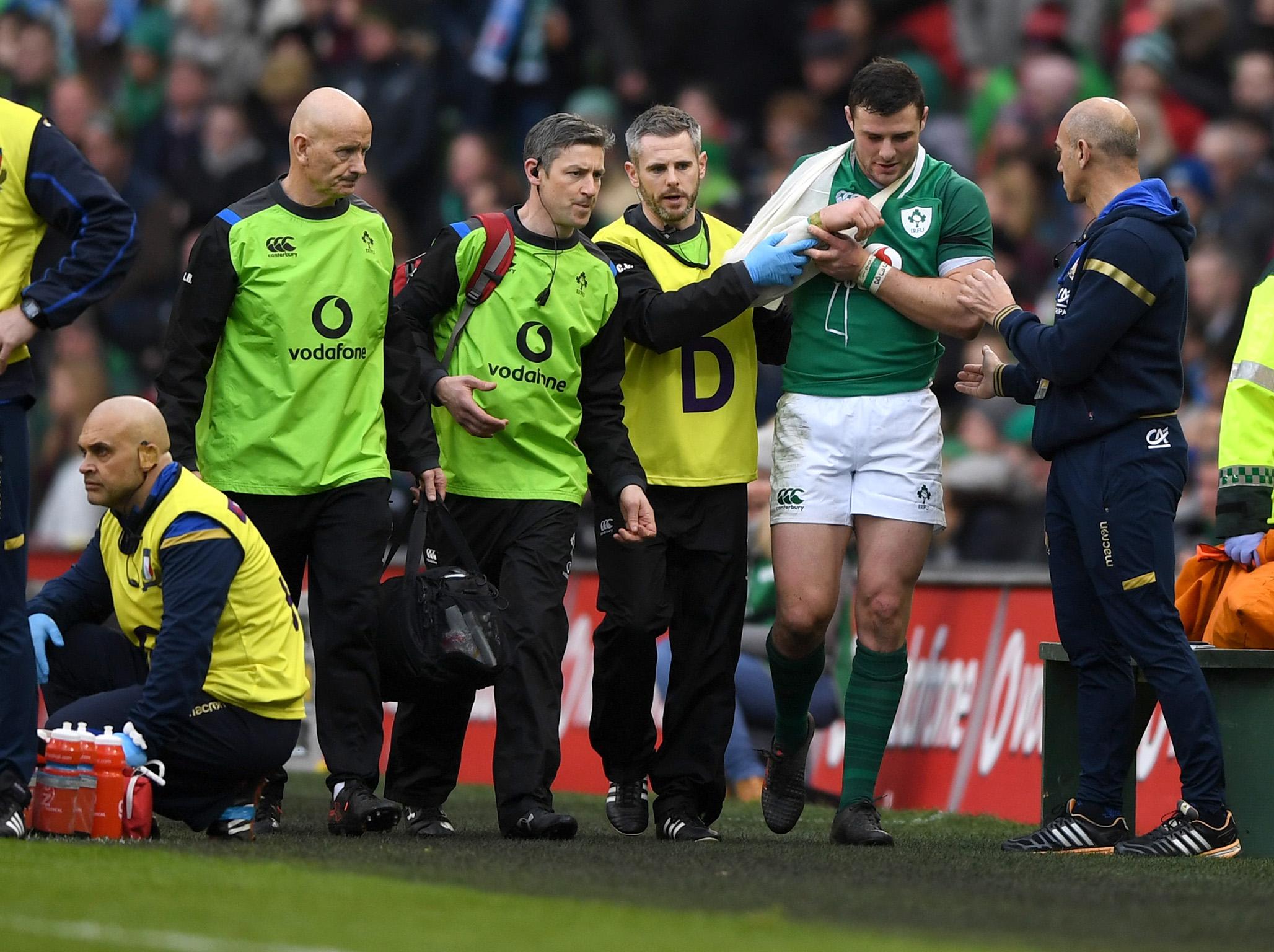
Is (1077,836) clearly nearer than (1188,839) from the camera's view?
No

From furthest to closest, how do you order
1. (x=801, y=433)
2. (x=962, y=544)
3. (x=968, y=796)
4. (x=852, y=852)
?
(x=962, y=544) < (x=968, y=796) < (x=801, y=433) < (x=852, y=852)

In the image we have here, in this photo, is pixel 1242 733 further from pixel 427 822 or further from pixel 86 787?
pixel 86 787

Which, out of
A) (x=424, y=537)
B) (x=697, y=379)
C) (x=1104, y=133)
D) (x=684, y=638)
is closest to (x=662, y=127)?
(x=697, y=379)

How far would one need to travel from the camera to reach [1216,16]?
41.6ft

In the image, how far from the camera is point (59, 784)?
6.61m

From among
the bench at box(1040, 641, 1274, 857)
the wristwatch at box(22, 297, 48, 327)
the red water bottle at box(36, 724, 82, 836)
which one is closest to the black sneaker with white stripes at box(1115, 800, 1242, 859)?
the bench at box(1040, 641, 1274, 857)

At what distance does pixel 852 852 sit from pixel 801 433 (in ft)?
4.78

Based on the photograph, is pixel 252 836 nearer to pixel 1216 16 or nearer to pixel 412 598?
pixel 412 598

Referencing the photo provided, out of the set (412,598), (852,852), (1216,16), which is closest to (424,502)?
(412,598)

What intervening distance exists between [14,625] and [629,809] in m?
2.27

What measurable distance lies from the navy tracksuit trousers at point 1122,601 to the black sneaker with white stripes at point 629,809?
1.56 metres

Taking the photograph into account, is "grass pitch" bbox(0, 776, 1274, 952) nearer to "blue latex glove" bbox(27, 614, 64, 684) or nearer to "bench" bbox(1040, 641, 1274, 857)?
"bench" bbox(1040, 641, 1274, 857)

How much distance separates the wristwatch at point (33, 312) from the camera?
6.57 meters

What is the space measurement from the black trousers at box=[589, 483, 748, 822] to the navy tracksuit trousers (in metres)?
1.14
